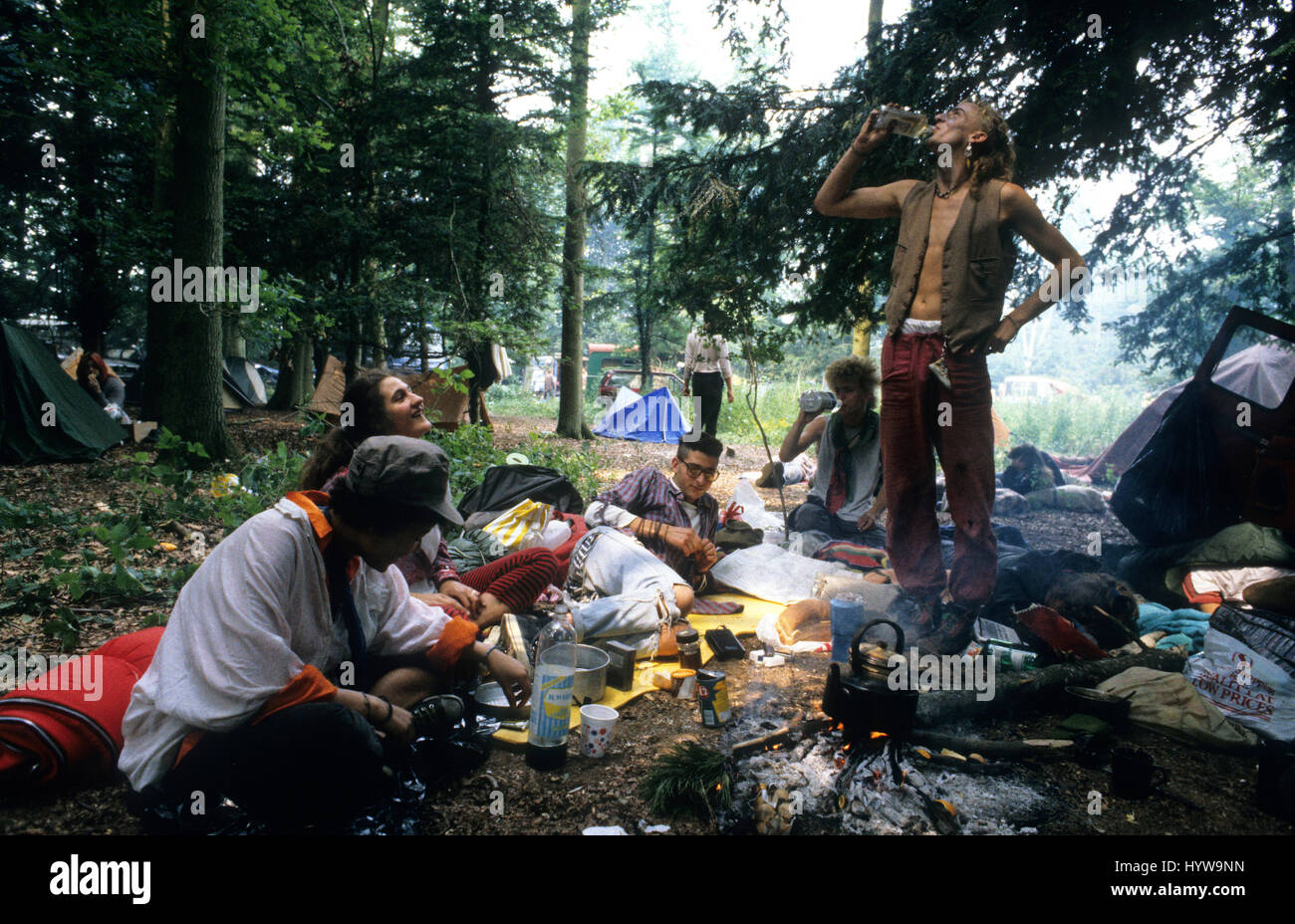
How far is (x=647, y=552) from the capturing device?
3.93 metres

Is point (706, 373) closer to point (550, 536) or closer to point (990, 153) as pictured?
point (550, 536)

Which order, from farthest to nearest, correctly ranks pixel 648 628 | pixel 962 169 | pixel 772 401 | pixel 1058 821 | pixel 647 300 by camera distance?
pixel 772 401, pixel 647 300, pixel 648 628, pixel 962 169, pixel 1058 821

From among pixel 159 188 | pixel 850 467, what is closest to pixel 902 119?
pixel 850 467

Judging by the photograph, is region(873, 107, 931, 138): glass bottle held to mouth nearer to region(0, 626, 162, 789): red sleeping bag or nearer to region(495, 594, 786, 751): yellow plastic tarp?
region(495, 594, 786, 751): yellow plastic tarp

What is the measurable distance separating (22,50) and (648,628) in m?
9.90

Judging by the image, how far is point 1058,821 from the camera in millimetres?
2242

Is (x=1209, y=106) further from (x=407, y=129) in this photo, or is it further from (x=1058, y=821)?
(x=407, y=129)

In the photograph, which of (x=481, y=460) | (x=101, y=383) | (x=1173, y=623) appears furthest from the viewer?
(x=101, y=383)

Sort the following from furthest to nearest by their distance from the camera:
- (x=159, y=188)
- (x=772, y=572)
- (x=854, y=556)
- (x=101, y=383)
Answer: (x=101, y=383) → (x=159, y=188) → (x=854, y=556) → (x=772, y=572)

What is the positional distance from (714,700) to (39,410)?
27.6ft

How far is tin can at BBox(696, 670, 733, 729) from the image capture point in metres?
2.83

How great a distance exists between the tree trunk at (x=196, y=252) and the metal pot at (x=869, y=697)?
6621 millimetres

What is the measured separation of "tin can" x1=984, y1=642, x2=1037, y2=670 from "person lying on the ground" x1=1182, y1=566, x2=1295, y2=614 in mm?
1487

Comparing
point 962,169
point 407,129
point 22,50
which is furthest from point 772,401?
point 22,50
